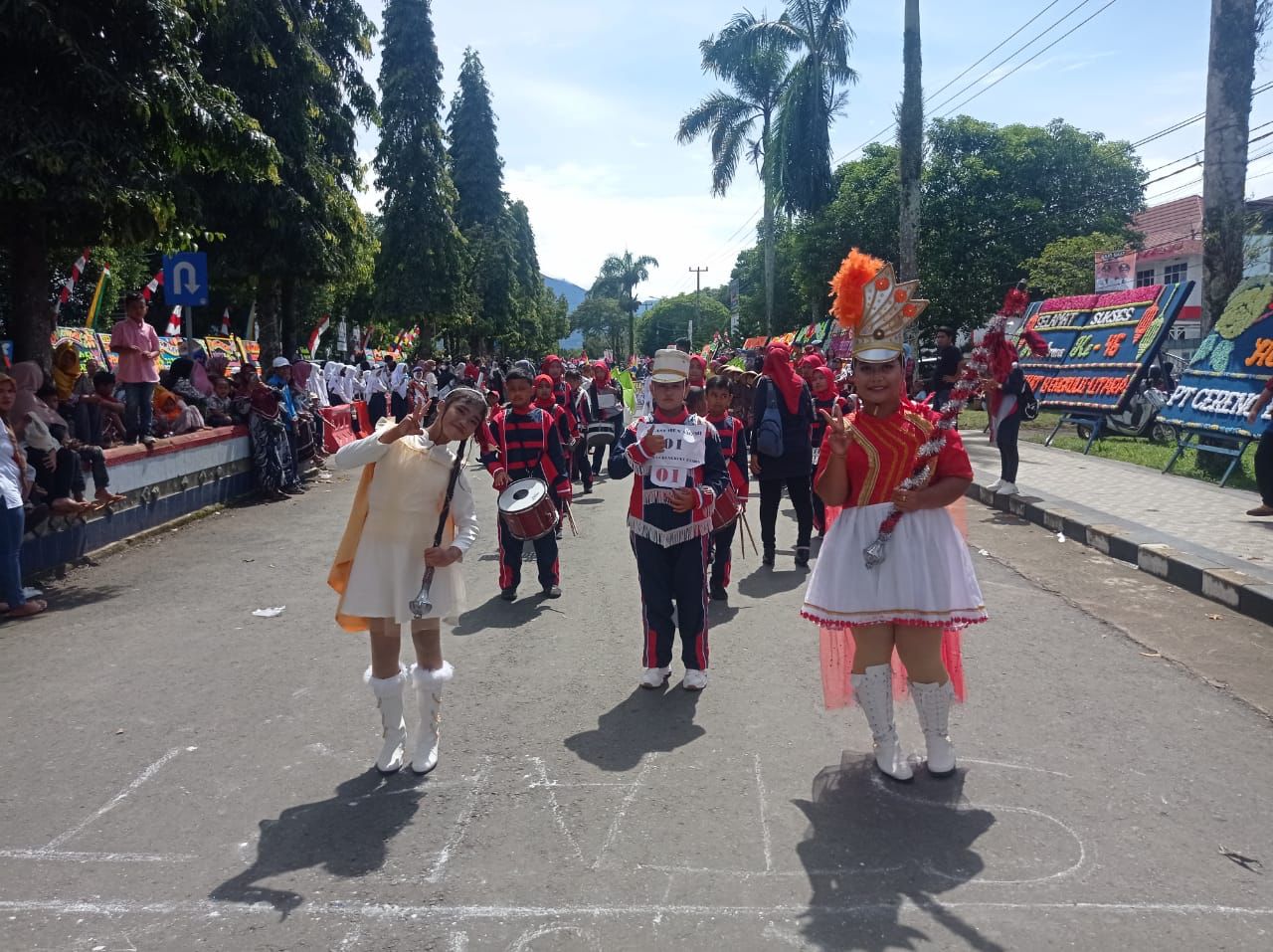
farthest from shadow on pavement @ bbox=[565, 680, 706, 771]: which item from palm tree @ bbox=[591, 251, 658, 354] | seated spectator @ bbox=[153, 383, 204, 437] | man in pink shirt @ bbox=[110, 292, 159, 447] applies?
palm tree @ bbox=[591, 251, 658, 354]

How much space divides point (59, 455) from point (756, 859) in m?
7.56

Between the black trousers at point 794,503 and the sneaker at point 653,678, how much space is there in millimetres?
3365

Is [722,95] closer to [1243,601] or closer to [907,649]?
[1243,601]

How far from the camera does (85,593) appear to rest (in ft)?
26.2

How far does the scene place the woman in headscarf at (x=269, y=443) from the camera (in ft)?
44.1

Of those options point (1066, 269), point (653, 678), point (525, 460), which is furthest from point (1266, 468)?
point (1066, 269)

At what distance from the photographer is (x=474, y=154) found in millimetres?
44812

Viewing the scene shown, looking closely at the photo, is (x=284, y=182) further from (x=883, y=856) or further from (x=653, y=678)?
(x=883, y=856)

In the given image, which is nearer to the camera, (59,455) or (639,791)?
(639,791)

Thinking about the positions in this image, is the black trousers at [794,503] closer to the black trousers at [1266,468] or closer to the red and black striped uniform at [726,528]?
the red and black striped uniform at [726,528]

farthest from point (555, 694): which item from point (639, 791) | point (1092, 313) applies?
point (1092, 313)

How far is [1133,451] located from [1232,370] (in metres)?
3.58

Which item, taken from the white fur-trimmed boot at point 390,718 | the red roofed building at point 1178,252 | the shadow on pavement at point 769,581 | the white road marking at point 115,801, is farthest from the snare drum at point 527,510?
the red roofed building at point 1178,252

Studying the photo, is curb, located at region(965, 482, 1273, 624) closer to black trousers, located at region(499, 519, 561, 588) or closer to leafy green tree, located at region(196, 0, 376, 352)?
black trousers, located at region(499, 519, 561, 588)
